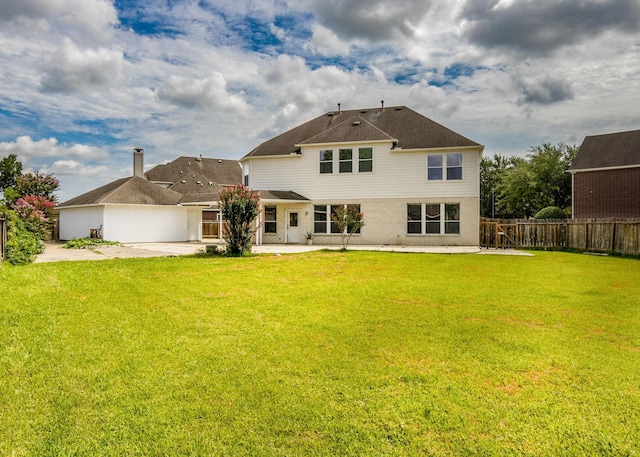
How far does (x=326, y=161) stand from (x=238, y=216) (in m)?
9.51

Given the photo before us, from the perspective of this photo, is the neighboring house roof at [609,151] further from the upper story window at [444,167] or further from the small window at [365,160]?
the small window at [365,160]

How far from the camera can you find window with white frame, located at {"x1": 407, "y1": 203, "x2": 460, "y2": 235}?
76.6 ft

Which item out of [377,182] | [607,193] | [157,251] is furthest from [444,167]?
[157,251]

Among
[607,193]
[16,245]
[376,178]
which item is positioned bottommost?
[16,245]

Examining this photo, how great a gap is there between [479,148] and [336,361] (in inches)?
822

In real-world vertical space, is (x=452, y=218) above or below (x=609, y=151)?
below

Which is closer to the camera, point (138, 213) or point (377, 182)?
point (377, 182)

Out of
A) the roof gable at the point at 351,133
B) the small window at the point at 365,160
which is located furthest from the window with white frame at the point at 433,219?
the roof gable at the point at 351,133

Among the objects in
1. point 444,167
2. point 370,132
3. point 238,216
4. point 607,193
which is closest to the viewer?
point 238,216

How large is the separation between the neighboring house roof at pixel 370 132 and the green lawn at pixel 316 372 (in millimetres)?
16239

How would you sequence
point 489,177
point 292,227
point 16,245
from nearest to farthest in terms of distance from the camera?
point 16,245 → point 292,227 → point 489,177

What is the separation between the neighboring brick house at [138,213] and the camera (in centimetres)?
2644

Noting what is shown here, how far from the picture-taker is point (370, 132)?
2458cm

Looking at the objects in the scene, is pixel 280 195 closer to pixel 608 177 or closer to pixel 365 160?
pixel 365 160
